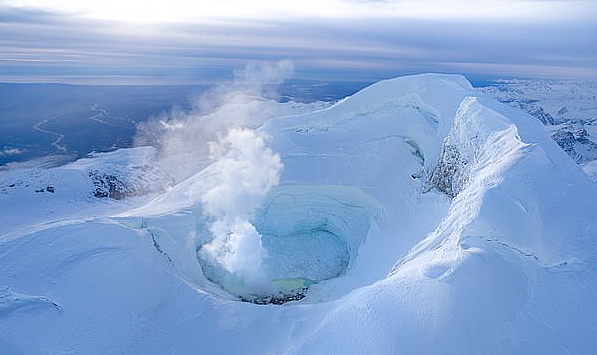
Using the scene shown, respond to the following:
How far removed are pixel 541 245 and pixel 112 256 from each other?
13.7 m

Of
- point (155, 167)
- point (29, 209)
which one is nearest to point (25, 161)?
point (155, 167)

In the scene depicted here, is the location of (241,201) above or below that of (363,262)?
above

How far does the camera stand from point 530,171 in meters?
13.1

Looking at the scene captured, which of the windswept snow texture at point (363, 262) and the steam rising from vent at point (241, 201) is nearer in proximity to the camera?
the windswept snow texture at point (363, 262)

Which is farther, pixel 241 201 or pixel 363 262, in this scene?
pixel 241 201

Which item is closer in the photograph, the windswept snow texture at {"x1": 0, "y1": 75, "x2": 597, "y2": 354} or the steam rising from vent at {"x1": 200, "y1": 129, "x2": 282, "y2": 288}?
the windswept snow texture at {"x1": 0, "y1": 75, "x2": 597, "y2": 354}

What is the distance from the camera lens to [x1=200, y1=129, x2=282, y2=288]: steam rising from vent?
19.3m

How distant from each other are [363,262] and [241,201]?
733 cm

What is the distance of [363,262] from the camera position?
19469 millimetres

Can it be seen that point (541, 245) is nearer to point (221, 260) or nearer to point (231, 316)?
point (231, 316)

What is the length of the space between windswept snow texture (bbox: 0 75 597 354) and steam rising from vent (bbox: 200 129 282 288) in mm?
470

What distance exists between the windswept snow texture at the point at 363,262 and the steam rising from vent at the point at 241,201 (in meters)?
0.47

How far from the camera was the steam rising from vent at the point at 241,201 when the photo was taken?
63.4 feet

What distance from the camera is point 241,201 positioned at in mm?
22312
